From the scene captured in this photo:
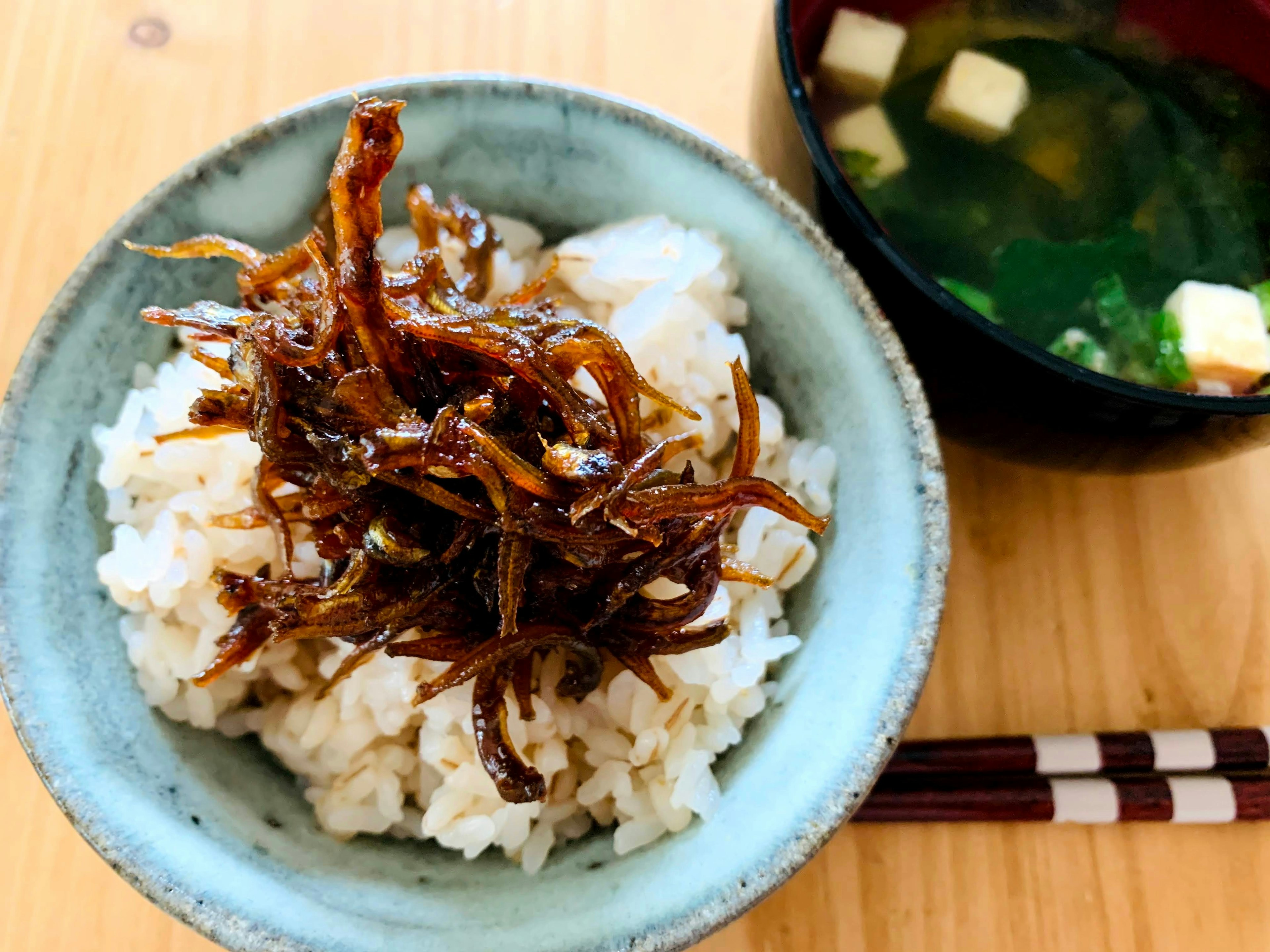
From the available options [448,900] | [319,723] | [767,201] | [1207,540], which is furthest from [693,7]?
[448,900]

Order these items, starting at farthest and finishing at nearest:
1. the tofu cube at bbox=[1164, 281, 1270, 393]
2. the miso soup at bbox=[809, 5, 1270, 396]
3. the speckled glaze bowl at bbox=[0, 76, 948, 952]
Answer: the miso soup at bbox=[809, 5, 1270, 396] < the tofu cube at bbox=[1164, 281, 1270, 393] < the speckled glaze bowl at bbox=[0, 76, 948, 952]

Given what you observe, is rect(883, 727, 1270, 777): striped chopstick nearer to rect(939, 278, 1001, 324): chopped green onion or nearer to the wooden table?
the wooden table

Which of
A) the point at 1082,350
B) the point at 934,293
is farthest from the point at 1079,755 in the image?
the point at 934,293

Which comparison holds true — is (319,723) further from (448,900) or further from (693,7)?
(693,7)

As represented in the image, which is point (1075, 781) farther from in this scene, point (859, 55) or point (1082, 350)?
point (859, 55)

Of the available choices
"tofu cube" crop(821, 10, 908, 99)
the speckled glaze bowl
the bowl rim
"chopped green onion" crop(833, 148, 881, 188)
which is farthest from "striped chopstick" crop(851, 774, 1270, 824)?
"tofu cube" crop(821, 10, 908, 99)

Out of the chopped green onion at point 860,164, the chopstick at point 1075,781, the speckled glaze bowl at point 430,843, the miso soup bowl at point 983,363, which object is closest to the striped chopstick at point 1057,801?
the chopstick at point 1075,781
